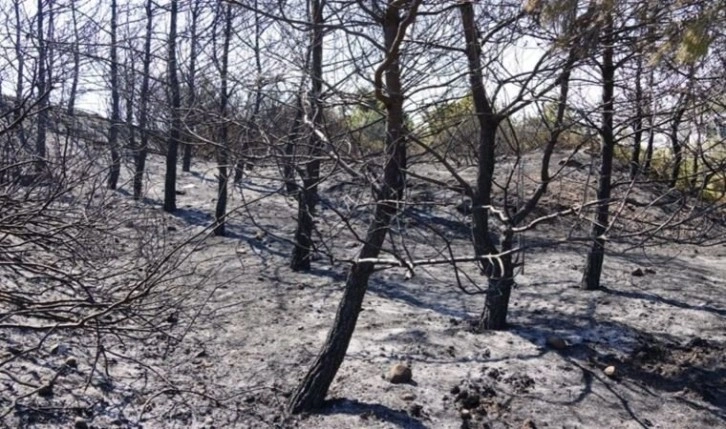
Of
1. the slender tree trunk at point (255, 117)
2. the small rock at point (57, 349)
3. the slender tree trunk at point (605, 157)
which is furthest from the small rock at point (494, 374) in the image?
the small rock at point (57, 349)

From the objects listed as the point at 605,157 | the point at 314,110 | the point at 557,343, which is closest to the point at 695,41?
the point at 314,110

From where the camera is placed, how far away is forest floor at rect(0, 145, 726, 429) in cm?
479

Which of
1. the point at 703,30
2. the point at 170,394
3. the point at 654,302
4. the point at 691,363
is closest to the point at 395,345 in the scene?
the point at 170,394

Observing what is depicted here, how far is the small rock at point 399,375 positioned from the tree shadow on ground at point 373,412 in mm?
361

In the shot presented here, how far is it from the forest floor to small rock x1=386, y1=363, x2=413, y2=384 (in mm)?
67

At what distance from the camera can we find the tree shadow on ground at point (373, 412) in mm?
4750

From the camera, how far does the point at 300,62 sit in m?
5.21

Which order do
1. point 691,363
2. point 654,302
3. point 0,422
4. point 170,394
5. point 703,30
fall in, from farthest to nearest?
point 654,302
point 691,363
point 170,394
point 0,422
point 703,30

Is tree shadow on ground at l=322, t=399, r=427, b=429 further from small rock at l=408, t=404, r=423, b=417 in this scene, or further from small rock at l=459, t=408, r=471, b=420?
small rock at l=459, t=408, r=471, b=420

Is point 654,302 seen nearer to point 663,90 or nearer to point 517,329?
point 517,329

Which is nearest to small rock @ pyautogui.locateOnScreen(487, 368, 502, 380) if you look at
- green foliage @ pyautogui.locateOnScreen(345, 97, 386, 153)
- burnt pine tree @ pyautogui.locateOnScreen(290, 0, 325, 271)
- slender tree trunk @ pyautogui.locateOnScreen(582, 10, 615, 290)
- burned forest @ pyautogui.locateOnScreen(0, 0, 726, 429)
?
burned forest @ pyautogui.locateOnScreen(0, 0, 726, 429)

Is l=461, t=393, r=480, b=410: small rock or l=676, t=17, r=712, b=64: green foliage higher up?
l=676, t=17, r=712, b=64: green foliage

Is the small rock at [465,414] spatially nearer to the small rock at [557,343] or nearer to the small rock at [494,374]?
the small rock at [494,374]

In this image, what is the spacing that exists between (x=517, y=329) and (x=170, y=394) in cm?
307
